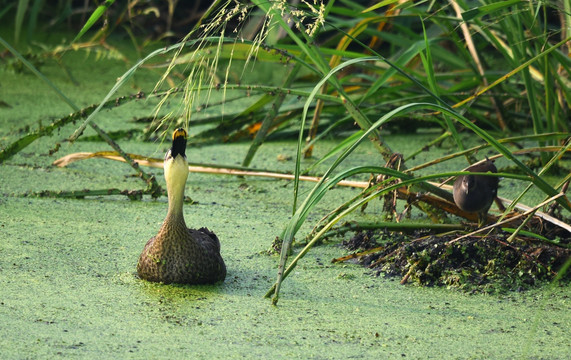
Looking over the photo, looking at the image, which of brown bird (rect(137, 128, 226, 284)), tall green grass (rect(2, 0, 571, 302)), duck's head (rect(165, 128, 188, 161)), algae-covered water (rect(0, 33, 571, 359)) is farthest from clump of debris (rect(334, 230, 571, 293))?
duck's head (rect(165, 128, 188, 161))

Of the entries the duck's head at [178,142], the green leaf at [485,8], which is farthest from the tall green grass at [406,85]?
the duck's head at [178,142]

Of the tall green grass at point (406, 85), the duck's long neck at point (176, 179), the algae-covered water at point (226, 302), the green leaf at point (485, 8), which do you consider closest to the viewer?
the algae-covered water at point (226, 302)

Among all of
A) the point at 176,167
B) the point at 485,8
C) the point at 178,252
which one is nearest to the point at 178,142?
the point at 176,167

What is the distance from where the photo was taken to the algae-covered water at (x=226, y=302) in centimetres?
150

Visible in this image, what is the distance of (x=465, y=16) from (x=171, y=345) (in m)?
0.90

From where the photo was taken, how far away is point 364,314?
5.54ft

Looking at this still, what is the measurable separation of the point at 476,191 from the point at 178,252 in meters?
0.74

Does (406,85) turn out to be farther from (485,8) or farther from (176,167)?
(176,167)

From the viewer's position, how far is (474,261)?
75.7 inches

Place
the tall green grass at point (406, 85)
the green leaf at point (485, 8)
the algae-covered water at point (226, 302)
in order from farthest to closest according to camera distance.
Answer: the tall green grass at point (406, 85)
the green leaf at point (485, 8)
the algae-covered water at point (226, 302)

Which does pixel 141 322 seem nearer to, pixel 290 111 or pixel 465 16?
pixel 465 16

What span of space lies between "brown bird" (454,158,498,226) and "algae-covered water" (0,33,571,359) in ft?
0.93

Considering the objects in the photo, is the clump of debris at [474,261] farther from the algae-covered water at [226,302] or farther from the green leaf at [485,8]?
the green leaf at [485,8]

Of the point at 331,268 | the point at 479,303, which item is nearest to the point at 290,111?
the point at 331,268
